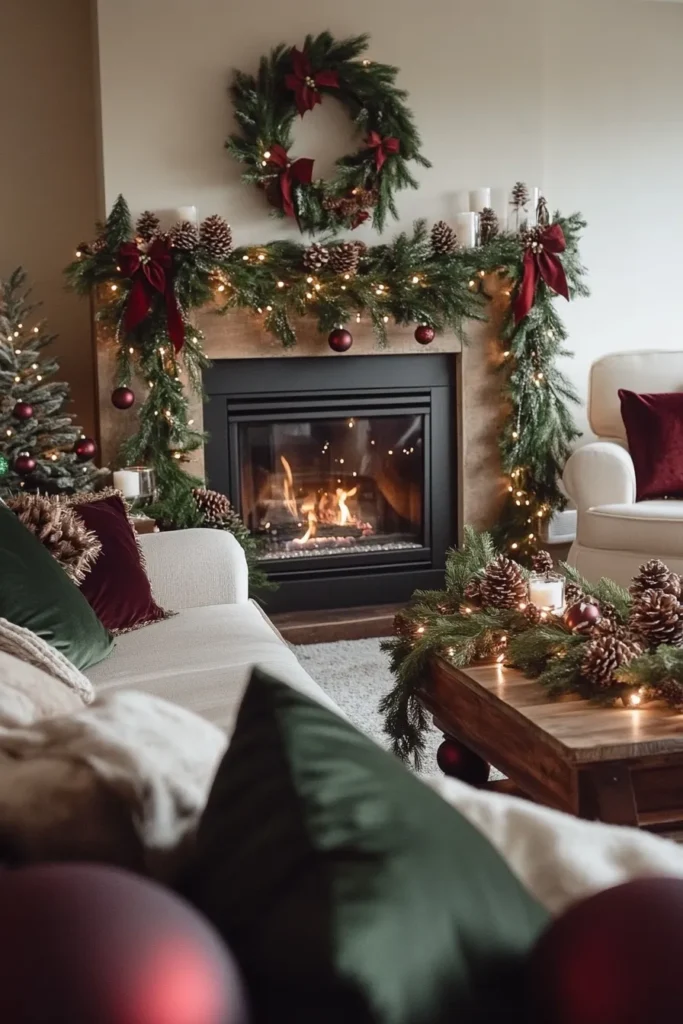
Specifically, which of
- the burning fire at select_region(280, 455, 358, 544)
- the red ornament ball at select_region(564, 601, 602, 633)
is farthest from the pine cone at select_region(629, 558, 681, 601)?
the burning fire at select_region(280, 455, 358, 544)

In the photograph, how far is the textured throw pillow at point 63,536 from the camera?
2.24 meters

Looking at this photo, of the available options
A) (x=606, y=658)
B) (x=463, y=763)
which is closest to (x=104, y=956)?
(x=606, y=658)

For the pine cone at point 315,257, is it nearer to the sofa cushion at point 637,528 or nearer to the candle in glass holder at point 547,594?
the sofa cushion at point 637,528

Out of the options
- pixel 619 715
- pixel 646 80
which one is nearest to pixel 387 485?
pixel 646 80

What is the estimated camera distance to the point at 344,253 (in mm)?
3879

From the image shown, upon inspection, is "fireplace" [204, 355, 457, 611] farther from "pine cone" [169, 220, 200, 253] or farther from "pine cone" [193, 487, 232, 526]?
"pine cone" [169, 220, 200, 253]

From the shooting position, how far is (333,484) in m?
4.30

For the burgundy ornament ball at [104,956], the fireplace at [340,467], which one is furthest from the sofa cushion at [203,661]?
the fireplace at [340,467]

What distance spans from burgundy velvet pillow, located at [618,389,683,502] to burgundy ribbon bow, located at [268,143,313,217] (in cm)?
142

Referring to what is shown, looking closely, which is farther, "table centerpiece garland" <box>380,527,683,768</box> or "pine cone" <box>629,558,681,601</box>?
"pine cone" <box>629,558,681,601</box>

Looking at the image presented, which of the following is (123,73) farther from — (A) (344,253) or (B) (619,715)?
(B) (619,715)

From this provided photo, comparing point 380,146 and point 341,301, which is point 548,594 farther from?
point 380,146

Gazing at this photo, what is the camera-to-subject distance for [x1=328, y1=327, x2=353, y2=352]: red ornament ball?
13.0 ft

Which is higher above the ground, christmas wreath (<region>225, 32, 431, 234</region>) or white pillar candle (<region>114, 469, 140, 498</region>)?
christmas wreath (<region>225, 32, 431, 234</region>)
